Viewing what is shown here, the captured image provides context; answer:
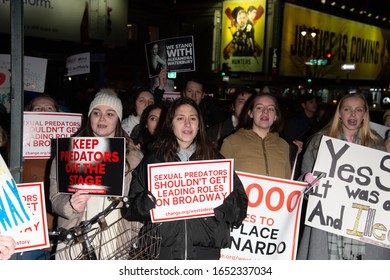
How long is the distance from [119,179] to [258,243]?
59.8 inches

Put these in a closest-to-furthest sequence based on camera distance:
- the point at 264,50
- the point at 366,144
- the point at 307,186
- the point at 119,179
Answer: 1. the point at 119,179
2. the point at 307,186
3. the point at 366,144
4. the point at 264,50

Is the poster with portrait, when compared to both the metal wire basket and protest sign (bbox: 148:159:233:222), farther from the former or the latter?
the metal wire basket

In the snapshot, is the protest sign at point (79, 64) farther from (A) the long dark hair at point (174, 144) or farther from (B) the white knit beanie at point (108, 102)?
(A) the long dark hair at point (174, 144)

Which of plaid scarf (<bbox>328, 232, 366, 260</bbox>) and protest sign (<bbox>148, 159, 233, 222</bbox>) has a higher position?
protest sign (<bbox>148, 159, 233, 222</bbox>)

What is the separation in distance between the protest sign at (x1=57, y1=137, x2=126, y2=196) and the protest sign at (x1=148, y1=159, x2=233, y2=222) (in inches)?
9.9

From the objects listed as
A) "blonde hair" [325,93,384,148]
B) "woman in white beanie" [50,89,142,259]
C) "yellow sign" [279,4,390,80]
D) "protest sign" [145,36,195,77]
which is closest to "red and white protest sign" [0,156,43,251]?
"woman in white beanie" [50,89,142,259]

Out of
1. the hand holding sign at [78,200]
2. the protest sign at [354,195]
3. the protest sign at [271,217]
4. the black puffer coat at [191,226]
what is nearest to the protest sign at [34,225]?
the hand holding sign at [78,200]

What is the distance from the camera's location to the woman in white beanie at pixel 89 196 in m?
3.20

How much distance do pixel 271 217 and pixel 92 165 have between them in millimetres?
1715

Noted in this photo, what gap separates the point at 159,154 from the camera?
3457 mm

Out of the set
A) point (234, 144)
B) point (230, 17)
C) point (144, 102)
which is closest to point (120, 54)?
point (230, 17)

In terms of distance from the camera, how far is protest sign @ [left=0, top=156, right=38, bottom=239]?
2473 mm

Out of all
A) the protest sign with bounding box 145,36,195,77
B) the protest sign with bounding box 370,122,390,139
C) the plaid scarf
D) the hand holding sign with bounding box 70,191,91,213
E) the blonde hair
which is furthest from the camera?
the protest sign with bounding box 145,36,195,77
